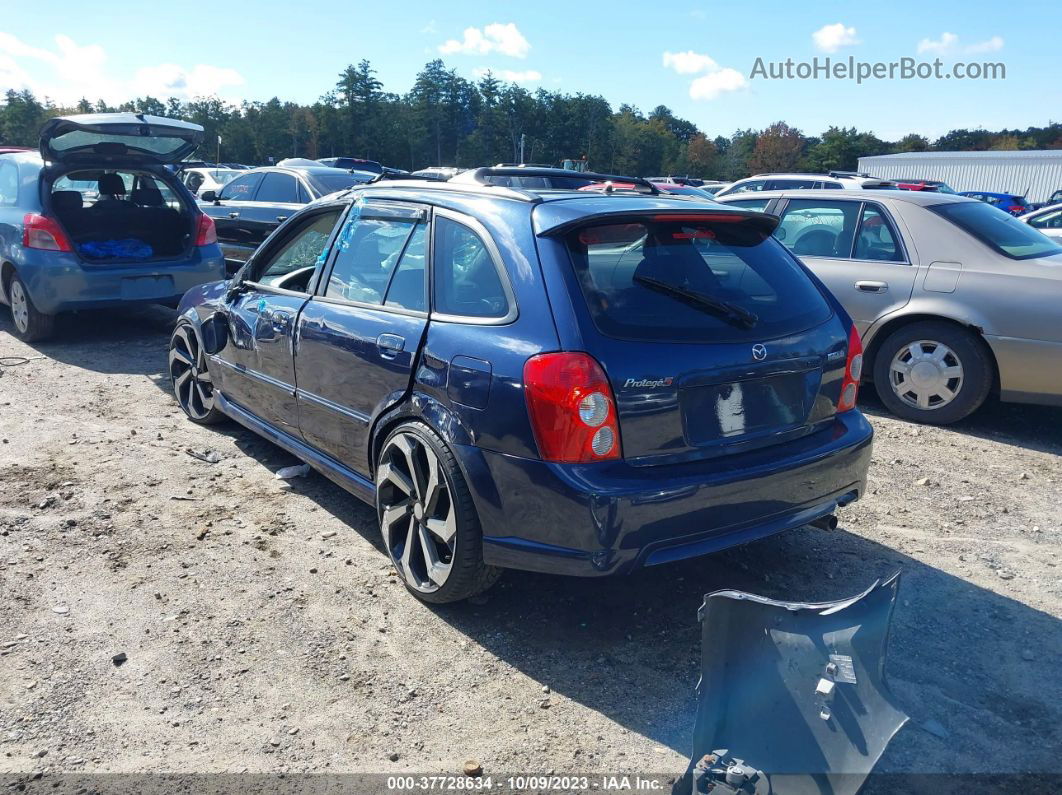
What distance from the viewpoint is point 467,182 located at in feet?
12.7

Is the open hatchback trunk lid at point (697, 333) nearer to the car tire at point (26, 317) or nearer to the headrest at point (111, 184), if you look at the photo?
the car tire at point (26, 317)

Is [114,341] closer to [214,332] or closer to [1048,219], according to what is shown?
[214,332]

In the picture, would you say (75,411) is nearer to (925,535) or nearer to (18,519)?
(18,519)

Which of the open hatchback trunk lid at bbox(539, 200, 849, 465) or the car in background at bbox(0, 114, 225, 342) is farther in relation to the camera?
the car in background at bbox(0, 114, 225, 342)

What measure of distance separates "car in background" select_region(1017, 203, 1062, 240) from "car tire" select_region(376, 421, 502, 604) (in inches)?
451

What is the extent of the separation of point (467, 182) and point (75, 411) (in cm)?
397

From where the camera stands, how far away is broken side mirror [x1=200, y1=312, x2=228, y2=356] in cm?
518

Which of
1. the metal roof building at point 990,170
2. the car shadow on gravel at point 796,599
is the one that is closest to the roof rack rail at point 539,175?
the car shadow on gravel at point 796,599

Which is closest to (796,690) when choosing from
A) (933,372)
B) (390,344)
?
(390,344)

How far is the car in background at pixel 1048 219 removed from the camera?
39.5ft

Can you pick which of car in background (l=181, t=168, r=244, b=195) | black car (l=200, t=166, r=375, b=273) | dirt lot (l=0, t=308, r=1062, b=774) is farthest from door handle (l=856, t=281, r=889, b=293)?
car in background (l=181, t=168, r=244, b=195)

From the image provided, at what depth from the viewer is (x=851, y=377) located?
3732 millimetres

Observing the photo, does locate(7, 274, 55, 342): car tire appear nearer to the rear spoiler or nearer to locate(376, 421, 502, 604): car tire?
locate(376, 421, 502, 604): car tire

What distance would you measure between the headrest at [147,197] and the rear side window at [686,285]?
7.32 m
